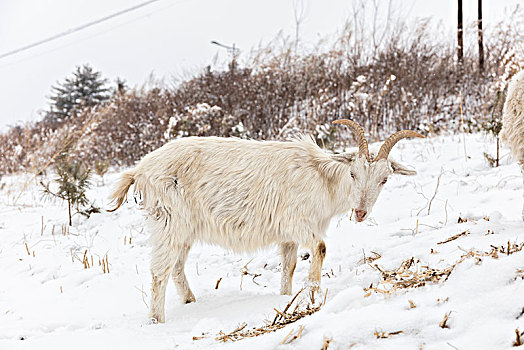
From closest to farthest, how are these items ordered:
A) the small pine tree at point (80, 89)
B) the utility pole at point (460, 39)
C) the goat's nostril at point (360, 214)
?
the goat's nostril at point (360, 214) < the utility pole at point (460, 39) < the small pine tree at point (80, 89)

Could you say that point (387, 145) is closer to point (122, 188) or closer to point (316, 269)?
point (316, 269)

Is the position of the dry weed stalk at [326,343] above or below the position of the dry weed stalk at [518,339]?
below

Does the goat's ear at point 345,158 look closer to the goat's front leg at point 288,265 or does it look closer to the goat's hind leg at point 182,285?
the goat's front leg at point 288,265

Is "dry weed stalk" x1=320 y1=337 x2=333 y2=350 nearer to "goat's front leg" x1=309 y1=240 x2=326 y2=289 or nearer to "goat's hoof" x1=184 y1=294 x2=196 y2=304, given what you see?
"goat's front leg" x1=309 y1=240 x2=326 y2=289

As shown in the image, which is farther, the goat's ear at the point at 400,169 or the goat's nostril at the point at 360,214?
the goat's ear at the point at 400,169

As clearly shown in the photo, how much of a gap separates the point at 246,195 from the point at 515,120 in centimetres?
240

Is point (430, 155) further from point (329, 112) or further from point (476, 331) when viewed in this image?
point (476, 331)

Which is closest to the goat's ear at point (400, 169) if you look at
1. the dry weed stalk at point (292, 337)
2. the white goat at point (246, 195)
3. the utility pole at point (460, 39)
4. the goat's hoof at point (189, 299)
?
the white goat at point (246, 195)

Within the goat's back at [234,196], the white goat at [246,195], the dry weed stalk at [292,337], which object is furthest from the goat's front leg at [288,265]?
the dry weed stalk at [292,337]

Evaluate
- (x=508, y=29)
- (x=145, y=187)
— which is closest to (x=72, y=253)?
(x=145, y=187)

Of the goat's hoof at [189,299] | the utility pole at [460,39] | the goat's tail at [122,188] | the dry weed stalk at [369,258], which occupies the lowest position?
the goat's hoof at [189,299]

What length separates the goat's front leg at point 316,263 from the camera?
379 centimetres

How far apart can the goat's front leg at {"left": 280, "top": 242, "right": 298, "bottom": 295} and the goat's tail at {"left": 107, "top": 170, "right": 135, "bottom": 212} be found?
1.46 m

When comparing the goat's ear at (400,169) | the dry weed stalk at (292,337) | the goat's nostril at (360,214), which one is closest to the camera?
the dry weed stalk at (292,337)
